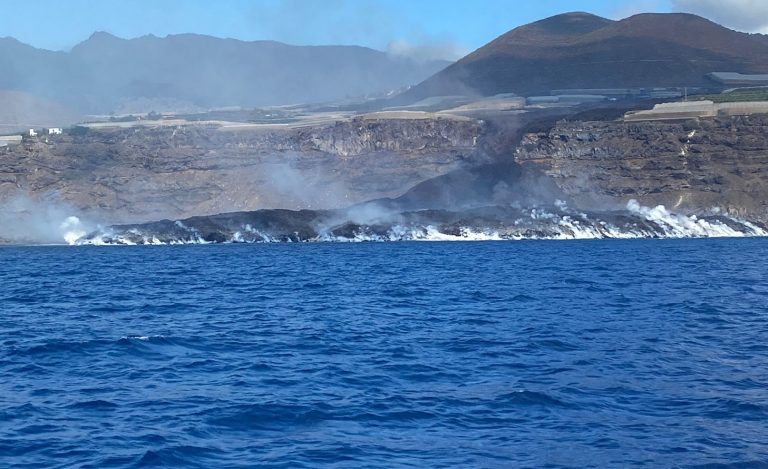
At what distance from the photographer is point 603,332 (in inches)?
1321

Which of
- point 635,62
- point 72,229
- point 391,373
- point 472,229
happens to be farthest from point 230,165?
point 391,373

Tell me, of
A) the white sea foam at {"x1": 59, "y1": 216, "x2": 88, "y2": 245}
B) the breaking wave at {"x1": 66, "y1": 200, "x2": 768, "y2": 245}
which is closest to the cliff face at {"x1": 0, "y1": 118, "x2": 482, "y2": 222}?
the white sea foam at {"x1": 59, "y1": 216, "x2": 88, "y2": 245}

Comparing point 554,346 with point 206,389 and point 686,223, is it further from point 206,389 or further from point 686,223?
point 686,223

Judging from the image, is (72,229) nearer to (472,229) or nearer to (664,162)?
(472,229)

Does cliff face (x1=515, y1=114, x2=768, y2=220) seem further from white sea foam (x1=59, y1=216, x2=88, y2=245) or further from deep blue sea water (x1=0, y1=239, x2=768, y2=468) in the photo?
deep blue sea water (x1=0, y1=239, x2=768, y2=468)

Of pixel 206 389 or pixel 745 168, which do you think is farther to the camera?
pixel 745 168

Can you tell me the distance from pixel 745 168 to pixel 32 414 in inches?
3893

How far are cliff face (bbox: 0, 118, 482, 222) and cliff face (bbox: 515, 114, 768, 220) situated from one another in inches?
642

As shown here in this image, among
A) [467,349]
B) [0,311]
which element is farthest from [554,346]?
[0,311]

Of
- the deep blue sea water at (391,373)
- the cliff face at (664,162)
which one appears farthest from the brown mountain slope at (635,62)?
the deep blue sea water at (391,373)

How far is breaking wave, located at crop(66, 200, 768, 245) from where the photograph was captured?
327 feet

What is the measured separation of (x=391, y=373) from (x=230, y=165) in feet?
346

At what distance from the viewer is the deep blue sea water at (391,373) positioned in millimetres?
20438

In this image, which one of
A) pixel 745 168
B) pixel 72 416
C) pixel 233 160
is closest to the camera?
pixel 72 416
